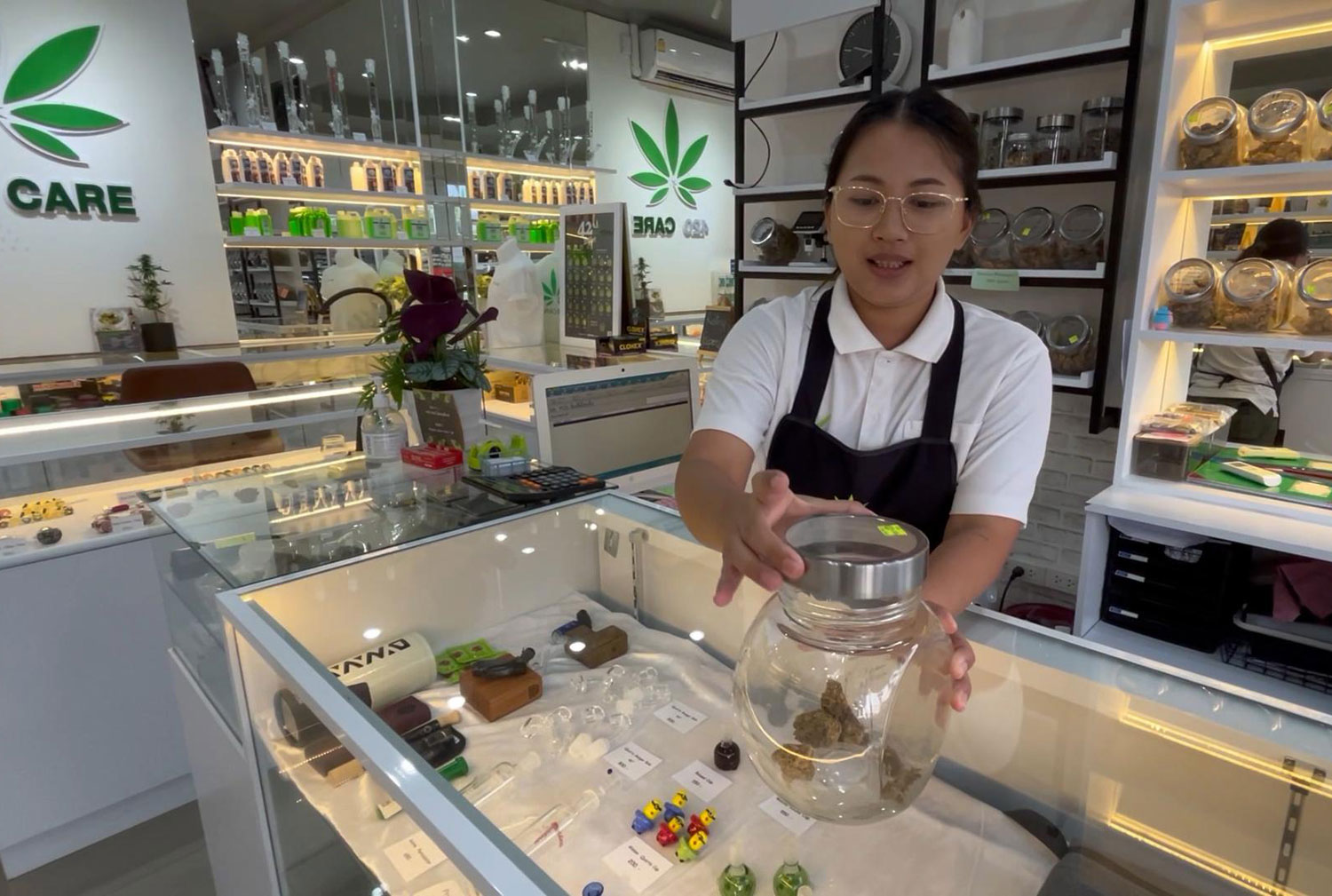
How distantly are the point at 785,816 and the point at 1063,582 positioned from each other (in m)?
2.46

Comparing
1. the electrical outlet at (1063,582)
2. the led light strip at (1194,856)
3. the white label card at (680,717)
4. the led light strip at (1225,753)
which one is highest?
the led light strip at (1225,753)

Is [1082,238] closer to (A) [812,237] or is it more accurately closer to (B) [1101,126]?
(B) [1101,126]

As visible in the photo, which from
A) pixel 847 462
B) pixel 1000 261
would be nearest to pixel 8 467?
pixel 847 462

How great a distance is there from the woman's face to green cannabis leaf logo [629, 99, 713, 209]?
6886 millimetres

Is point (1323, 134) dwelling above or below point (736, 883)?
above

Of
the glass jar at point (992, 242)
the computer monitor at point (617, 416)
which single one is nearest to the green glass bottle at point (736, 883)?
the computer monitor at point (617, 416)

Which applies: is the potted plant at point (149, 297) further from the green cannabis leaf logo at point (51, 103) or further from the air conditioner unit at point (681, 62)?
the air conditioner unit at point (681, 62)

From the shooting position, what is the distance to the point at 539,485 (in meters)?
1.62

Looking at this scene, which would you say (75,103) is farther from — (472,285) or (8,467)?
(8,467)

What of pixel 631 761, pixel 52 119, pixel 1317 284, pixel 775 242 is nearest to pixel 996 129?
pixel 775 242

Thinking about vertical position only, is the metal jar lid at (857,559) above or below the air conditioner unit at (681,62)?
below

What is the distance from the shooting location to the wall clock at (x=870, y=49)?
3.01 meters

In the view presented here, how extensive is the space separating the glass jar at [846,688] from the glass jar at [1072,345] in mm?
2256

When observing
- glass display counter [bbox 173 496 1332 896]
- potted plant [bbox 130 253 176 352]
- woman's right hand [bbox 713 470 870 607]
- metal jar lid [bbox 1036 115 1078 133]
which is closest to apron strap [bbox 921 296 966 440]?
glass display counter [bbox 173 496 1332 896]
